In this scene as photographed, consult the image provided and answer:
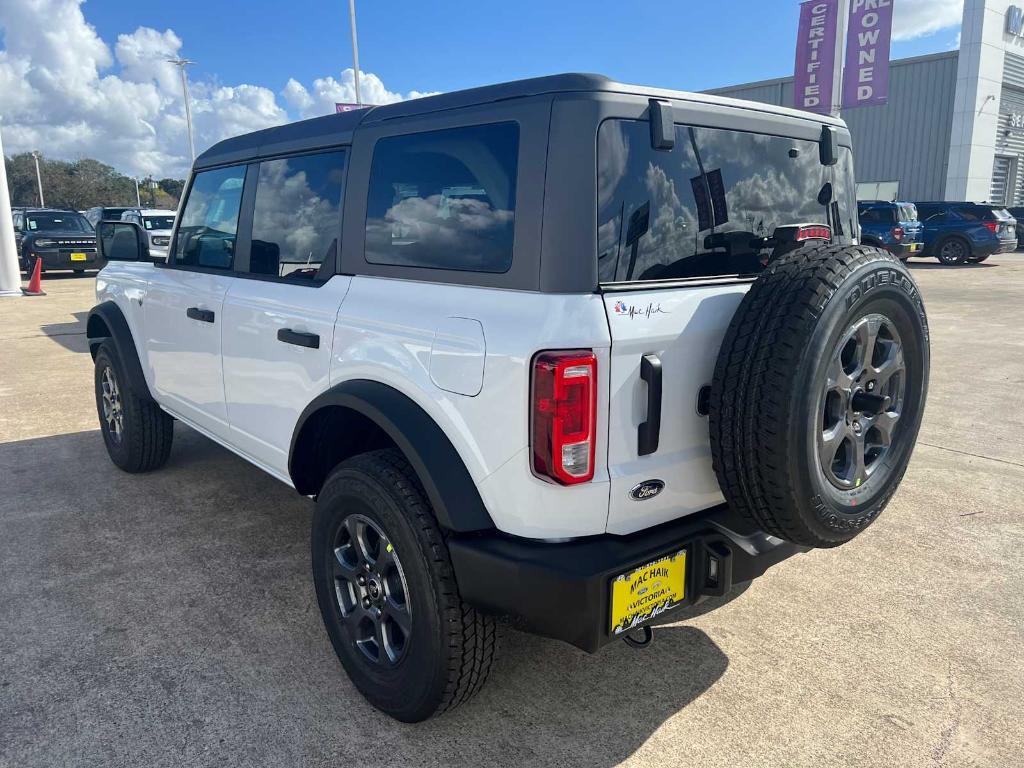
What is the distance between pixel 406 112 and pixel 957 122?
30648 millimetres

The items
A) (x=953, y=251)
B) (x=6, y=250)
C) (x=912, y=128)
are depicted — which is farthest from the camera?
(x=912, y=128)

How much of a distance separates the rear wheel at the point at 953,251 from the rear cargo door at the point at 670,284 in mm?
20927

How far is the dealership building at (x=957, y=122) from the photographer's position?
1064 inches

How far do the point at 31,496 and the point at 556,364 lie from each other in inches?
152

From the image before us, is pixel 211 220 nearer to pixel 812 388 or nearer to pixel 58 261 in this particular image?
pixel 812 388

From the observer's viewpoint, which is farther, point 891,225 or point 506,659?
point 891,225

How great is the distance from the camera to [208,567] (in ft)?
11.6

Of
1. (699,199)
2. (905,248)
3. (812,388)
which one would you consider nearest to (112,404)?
(699,199)

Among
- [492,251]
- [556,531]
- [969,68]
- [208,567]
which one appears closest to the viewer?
[556,531]

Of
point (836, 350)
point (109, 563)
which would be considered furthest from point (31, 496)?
point (836, 350)

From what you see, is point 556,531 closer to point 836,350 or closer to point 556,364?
point 556,364

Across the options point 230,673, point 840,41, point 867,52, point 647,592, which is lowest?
point 230,673

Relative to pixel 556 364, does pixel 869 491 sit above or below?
below

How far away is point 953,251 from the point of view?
67.1 feet
